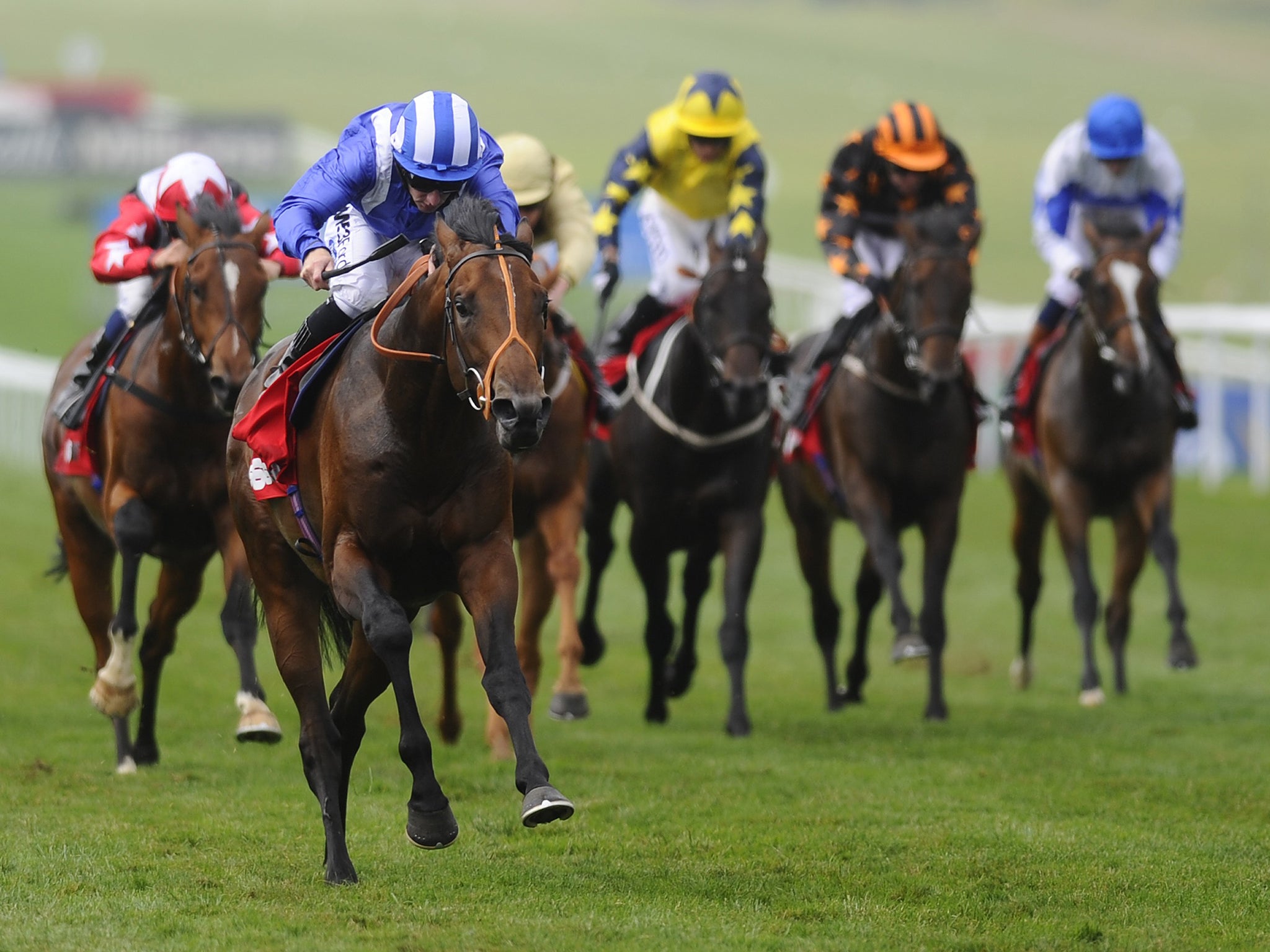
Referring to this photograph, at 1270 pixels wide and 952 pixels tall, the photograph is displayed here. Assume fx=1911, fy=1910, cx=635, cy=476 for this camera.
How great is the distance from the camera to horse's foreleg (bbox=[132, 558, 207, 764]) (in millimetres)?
7781

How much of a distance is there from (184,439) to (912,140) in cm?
421

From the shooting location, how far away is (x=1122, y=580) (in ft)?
33.0

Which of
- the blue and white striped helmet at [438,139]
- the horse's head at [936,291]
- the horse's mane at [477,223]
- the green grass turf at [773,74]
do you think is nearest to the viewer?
the horse's mane at [477,223]

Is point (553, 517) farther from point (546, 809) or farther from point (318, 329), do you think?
point (546, 809)

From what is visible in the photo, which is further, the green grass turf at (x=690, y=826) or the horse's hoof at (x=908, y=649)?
the horse's hoof at (x=908, y=649)

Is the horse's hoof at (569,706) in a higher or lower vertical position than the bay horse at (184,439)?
lower

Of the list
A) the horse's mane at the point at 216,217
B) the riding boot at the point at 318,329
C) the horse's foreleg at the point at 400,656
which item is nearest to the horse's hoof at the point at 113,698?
the horse's mane at the point at 216,217

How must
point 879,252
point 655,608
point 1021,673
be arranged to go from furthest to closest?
point 1021,673 → point 879,252 → point 655,608

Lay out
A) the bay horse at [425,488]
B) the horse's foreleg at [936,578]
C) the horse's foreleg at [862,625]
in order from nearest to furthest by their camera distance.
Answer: the bay horse at [425,488]
the horse's foreleg at [936,578]
the horse's foreleg at [862,625]

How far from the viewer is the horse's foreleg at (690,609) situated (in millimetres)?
9344

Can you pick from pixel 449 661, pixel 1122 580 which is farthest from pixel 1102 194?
pixel 449 661

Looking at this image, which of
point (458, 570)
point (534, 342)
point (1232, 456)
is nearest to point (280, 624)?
point (458, 570)

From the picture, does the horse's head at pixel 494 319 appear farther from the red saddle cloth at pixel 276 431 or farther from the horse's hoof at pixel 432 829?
the horse's hoof at pixel 432 829

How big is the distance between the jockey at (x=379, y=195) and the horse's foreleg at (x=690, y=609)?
140 inches
